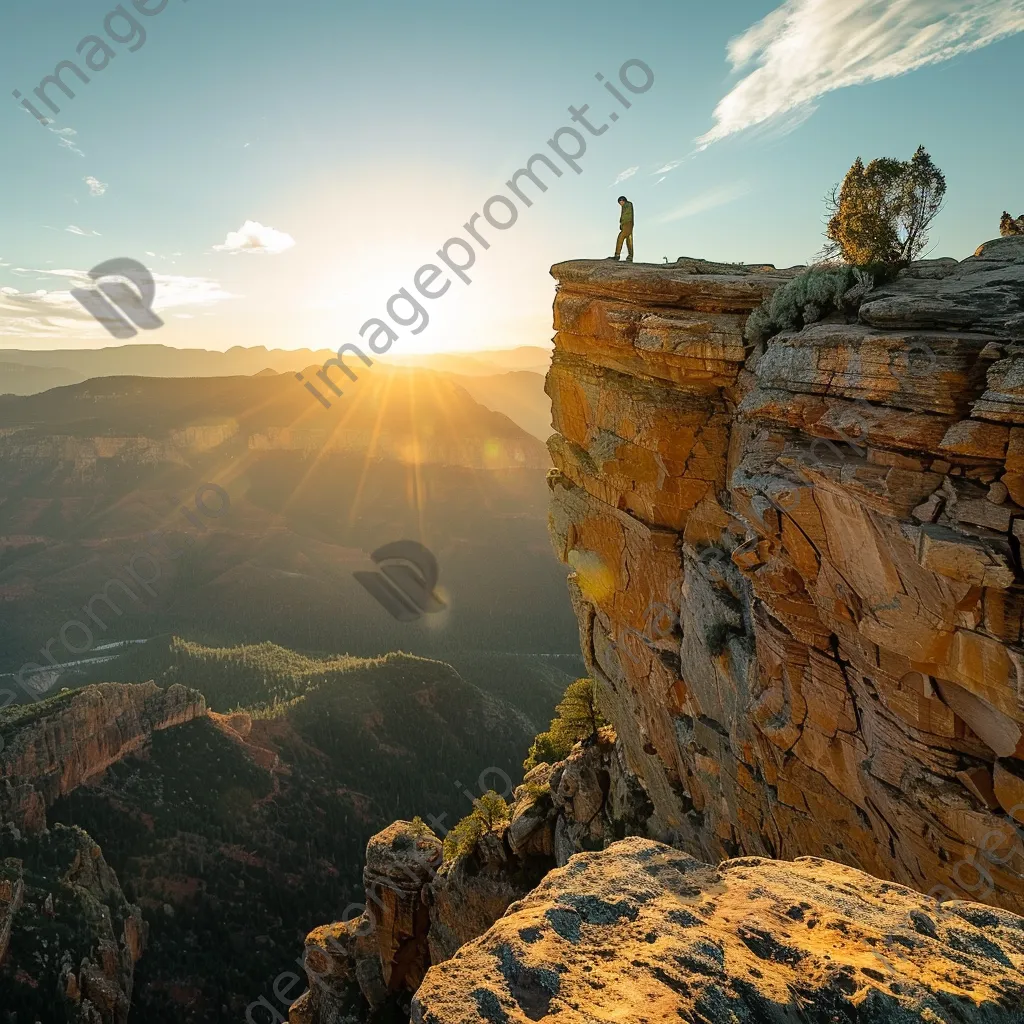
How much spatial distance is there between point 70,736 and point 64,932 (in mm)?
19468

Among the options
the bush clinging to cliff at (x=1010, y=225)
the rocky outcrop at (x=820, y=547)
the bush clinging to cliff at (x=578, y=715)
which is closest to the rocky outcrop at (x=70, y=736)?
the bush clinging to cliff at (x=578, y=715)

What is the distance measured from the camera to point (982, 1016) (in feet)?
19.4

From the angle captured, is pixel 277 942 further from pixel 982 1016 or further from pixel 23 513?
pixel 23 513

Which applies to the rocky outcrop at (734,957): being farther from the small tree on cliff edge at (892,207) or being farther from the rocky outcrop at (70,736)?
the rocky outcrop at (70,736)

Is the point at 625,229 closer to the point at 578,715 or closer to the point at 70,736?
the point at 578,715

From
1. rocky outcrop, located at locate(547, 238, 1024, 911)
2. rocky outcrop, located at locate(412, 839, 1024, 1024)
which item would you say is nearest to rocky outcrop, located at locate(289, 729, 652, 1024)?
rocky outcrop, located at locate(547, 238, 1024, 911)

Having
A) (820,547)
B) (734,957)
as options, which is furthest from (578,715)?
(734,957)

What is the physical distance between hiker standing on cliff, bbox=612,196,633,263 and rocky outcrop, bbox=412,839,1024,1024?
22.1 meters

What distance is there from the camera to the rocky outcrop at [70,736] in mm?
48188

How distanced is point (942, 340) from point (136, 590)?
16619cm

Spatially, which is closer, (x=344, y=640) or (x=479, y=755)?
(x=479, y=755)

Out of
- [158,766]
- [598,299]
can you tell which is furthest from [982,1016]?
[158,766]

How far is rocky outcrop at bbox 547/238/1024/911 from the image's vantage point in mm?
12211

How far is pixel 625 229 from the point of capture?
24984mm
